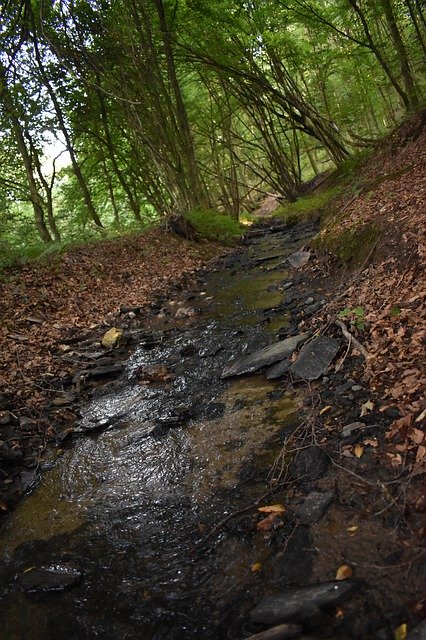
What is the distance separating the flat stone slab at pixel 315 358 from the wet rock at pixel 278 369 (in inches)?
3.7

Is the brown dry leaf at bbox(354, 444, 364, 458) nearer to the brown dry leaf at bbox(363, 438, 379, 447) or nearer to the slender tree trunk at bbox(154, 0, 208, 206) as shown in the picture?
the brown dry leaf at bbox(363, 438, 379, 447)

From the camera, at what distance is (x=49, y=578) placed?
249 centimetres

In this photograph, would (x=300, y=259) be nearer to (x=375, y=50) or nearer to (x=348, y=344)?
(x=348, y=344)

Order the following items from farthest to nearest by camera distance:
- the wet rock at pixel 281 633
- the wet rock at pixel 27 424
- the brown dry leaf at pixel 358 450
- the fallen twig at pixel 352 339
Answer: the wet rock at pixel 27 424 < the fallen twig at pixel 352 339 < the brown dry leaf at pixel 358 450 < the wet rock at pixel 281 633

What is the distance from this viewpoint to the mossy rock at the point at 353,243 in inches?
237

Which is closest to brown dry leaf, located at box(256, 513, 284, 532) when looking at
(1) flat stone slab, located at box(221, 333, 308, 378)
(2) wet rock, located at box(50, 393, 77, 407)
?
(1) flat stone slab, located at box(221, 333, 308, 378)

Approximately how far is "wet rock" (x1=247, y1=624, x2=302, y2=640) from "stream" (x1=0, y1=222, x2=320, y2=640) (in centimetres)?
19

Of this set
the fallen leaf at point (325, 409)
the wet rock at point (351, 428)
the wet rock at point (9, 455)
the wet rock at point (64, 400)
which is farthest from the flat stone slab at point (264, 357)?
the wet rock at point (9, 455)

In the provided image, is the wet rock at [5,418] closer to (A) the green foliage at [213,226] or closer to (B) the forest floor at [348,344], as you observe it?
(B) the forest floor at [348,344]

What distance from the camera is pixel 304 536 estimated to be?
7.52 ft

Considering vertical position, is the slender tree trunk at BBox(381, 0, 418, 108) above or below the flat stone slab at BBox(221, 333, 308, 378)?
above

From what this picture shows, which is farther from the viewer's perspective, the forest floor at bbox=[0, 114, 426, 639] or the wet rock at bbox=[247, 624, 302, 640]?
the forest floor at bbox=[0, 114, 426, 639]

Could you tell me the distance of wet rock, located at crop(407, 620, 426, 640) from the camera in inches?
61.4

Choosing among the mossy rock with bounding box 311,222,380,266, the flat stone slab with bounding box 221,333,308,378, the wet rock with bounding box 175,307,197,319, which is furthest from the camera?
the wet rock with bounding box 175,307,197,319
